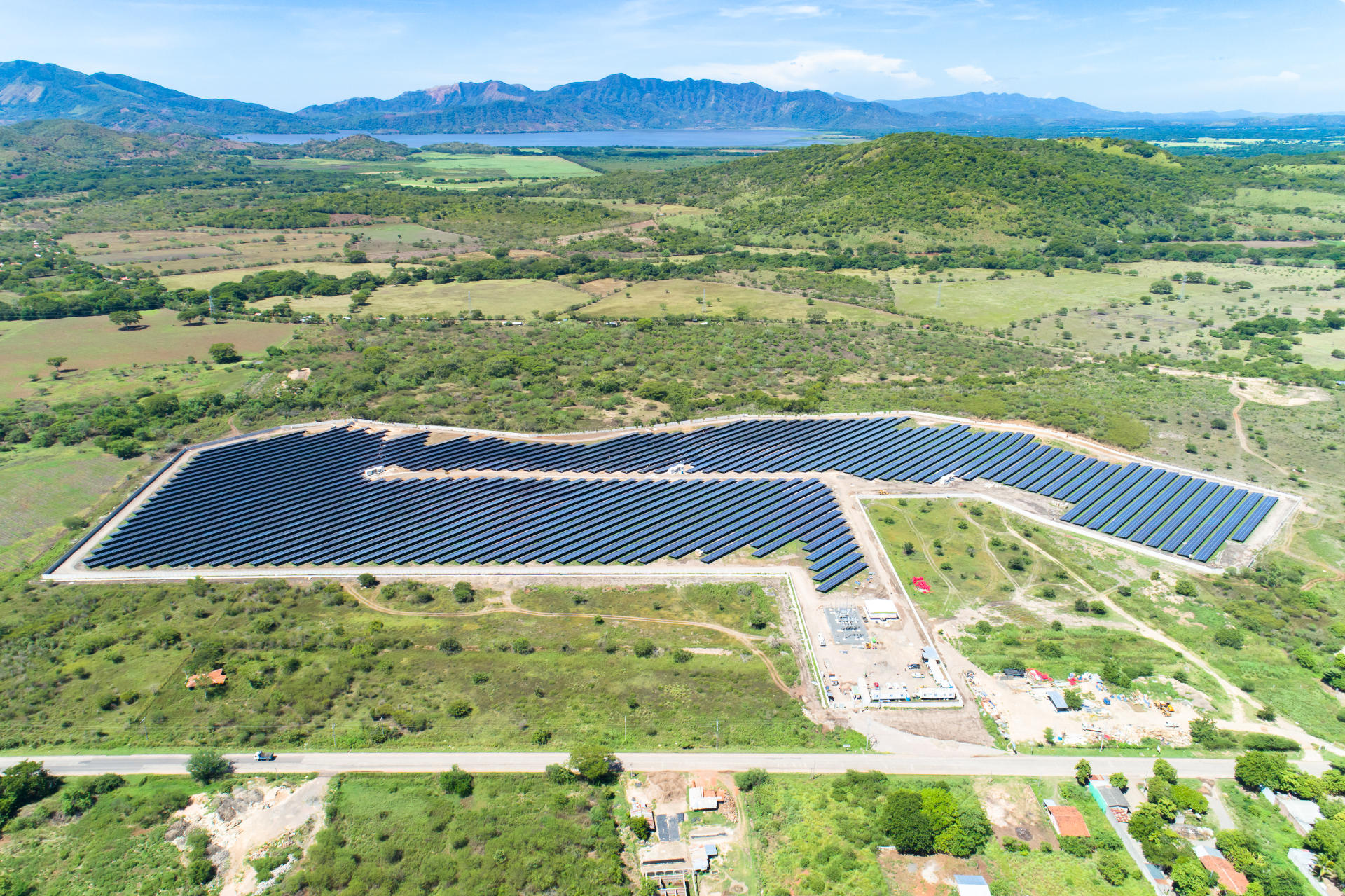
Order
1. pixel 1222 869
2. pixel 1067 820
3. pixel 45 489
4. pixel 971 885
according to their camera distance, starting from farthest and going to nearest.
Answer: pixel 45 489
pixel 1067 820
pixel 1222 869
pixel 971 885

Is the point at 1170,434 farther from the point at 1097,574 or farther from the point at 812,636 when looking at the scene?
the point at 812,636

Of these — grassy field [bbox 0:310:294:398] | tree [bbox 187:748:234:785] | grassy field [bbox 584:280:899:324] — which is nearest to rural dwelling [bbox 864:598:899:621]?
tree [bbox 187:748:234:785]

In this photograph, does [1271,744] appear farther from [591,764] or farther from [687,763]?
[591,764]

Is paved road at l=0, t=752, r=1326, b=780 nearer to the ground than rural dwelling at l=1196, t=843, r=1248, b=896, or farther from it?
nearer to the ground

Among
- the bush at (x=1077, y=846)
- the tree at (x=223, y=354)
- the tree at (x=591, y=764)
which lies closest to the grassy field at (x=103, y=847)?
the tree at (x=591, y=764)

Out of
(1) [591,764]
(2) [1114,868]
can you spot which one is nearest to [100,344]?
(1) [591,764]

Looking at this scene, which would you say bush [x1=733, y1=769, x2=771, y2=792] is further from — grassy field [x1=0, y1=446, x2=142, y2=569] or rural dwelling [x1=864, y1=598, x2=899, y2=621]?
grassy field [x1=0, y1=446, x2=142, y2=569]
